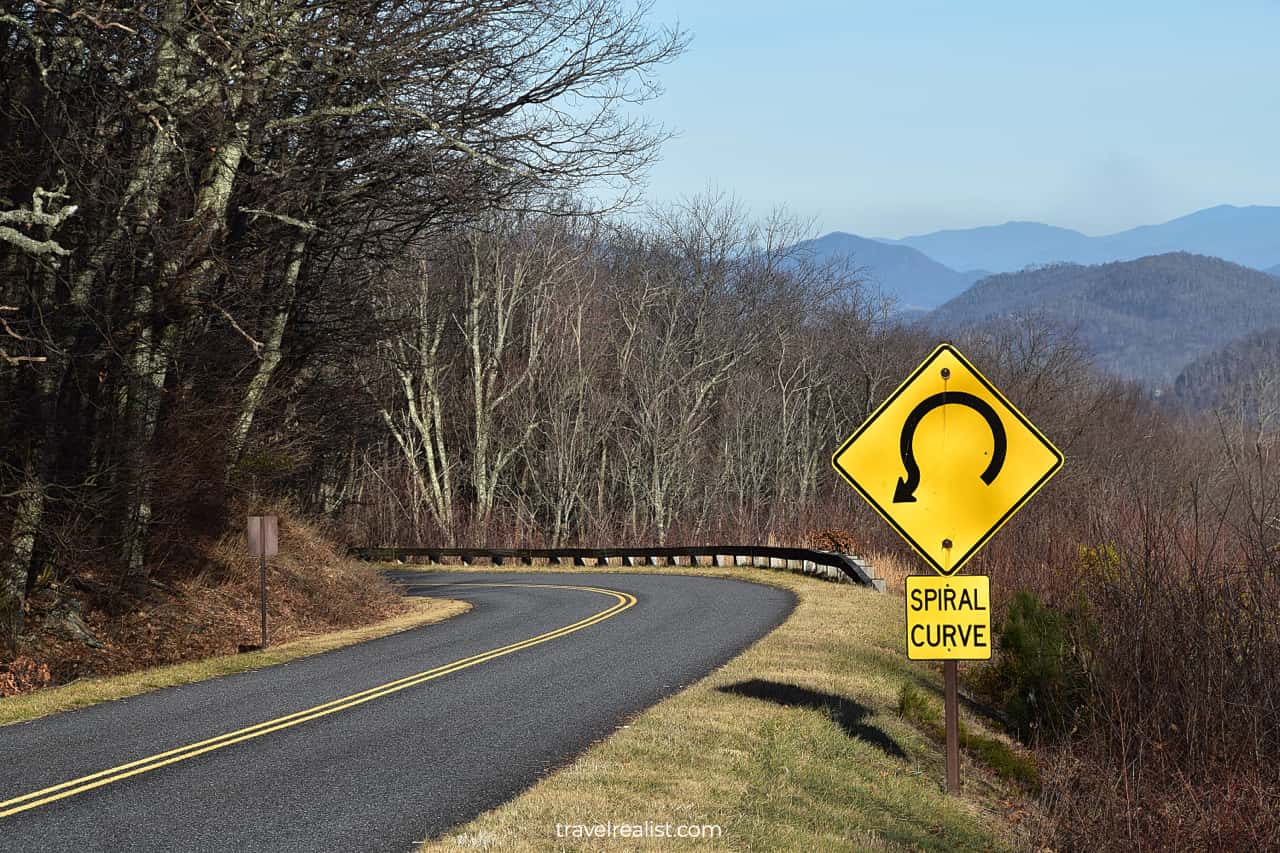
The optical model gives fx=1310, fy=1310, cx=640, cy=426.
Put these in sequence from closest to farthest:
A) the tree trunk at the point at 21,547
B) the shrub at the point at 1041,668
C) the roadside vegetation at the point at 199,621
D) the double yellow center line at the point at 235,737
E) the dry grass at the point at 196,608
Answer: the double yellow center line at the point at 235,737
the shrub at the point at 1041,668
the roadside vegetation at the point at 199,621
the tree trunk at the point at 21,547
the dry grass at the point at 196,608

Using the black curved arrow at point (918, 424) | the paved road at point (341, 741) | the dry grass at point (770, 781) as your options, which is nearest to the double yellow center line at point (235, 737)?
the paved road at point (341, 741)

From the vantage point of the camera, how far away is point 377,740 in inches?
422

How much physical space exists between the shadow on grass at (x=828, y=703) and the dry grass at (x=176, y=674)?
6.26 m

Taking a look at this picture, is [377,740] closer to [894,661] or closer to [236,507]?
[894,661]

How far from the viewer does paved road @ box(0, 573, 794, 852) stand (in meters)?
7.95

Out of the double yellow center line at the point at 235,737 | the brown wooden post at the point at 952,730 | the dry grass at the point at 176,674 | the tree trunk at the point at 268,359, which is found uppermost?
the tree trunk at the point at 268,359

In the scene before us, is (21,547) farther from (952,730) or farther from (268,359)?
(952,730)

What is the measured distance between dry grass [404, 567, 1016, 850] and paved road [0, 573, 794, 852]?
0.50 metres

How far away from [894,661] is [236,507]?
13935 mm

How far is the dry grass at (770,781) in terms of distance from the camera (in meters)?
7.91

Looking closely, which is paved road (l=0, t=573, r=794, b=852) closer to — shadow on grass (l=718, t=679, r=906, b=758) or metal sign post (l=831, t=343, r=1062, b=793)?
shadow on grass (l=718, t=679, r=906, b=758)

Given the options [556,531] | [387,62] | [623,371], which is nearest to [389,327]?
[387,62]

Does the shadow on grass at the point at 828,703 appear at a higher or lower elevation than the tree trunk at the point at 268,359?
lower

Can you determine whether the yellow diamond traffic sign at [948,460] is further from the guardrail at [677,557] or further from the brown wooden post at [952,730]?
the guardrail at [677,557]
